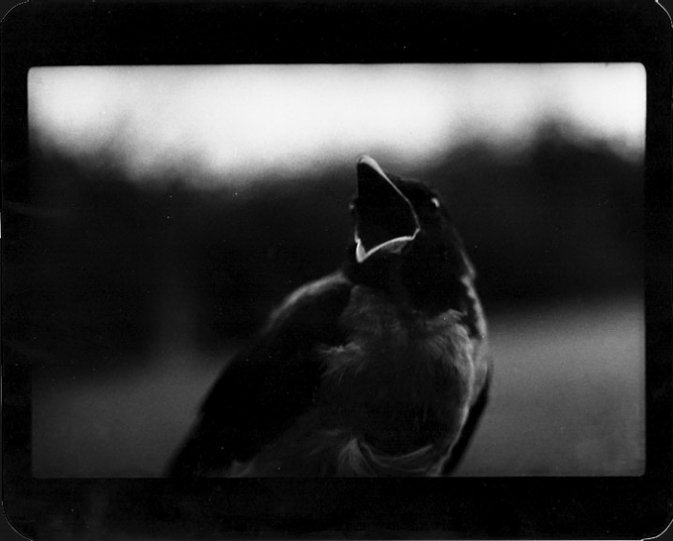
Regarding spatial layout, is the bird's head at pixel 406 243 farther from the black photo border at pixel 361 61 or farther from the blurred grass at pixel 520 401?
the black photo border at pixel 361 61

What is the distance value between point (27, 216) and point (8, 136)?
136 mm

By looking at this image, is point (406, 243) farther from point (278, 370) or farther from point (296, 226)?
point (278, 370)

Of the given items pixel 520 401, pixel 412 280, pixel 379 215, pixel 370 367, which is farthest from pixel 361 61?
pixel 520 401

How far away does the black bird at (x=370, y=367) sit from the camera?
4.25 ft

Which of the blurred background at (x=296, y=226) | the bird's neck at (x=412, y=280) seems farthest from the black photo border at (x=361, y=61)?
the bird's neck at (x=412, y=280)

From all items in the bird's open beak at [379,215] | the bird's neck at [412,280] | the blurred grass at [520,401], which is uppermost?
the bird's open beak at [379,215]

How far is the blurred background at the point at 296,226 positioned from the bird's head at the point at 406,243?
0.09 feet

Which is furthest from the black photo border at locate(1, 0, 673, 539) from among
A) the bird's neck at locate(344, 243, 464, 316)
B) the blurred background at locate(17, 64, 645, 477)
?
the bird's neck at locate(344, 243, 464, 316)

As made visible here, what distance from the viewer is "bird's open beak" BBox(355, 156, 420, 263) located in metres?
1.30

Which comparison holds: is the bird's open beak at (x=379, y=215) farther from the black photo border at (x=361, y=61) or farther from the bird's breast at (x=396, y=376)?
the black photo border at (x=361, y=61)

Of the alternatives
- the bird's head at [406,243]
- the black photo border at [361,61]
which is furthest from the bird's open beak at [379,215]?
the black photo border at [361,61]

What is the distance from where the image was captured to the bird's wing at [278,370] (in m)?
1.31

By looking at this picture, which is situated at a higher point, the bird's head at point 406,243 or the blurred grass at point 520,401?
the bird's head at point 406,243

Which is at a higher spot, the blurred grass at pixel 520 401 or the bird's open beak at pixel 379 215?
the bird's open beak at pixel 379 215
